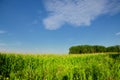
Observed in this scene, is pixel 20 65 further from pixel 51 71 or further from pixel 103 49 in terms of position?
pixel 103 49

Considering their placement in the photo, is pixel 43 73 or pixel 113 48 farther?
pixel 113 48

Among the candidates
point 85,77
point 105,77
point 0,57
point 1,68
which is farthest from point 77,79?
point 0,57

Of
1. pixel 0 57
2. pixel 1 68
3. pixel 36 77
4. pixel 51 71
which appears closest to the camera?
pixel 36 77

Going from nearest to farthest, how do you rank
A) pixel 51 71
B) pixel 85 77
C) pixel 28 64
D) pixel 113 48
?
pixel 85 77
pixel 51 71
pixel 28 64
pixel 113 48

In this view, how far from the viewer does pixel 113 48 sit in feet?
134

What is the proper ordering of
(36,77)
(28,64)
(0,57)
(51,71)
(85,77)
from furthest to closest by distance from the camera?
(28,64)
(0,57)
(51,71)
(85,77)
(36,77)

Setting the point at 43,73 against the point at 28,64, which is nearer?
the point at 43,73

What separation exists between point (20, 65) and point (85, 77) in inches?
211

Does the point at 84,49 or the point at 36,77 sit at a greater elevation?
the point at 84,49

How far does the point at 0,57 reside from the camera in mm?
13297

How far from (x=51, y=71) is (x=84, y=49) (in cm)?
3120

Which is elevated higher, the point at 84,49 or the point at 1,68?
the point at 84,49

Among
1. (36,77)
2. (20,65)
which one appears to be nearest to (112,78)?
(36,77)

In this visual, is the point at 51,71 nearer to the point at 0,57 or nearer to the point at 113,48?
the point at 0,57
